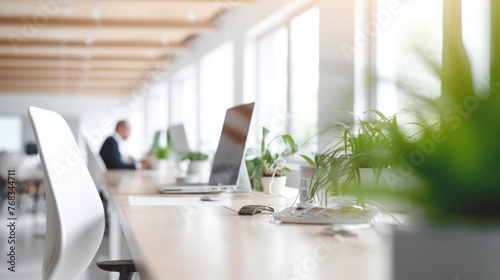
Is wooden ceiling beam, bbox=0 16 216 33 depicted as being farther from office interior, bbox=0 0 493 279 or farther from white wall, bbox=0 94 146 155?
white wall, bbox=0 94 146 155

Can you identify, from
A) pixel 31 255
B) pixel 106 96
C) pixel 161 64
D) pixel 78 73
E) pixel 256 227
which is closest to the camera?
pixel 256 227

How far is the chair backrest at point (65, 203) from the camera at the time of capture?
166 centimetres

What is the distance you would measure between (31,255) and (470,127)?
554 centimetres

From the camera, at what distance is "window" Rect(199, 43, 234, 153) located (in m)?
7.68

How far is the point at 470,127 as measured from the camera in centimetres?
57

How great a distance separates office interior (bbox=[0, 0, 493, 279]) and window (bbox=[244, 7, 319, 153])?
11 millimetres

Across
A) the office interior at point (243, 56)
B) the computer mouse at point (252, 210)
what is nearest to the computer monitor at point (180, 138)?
the office interior at point (243, 56)

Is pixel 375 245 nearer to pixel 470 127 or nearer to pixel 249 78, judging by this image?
pixel 470 127

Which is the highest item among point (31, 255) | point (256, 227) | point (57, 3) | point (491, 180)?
point (57, 3)

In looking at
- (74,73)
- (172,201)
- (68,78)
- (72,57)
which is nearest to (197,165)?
(172,201)

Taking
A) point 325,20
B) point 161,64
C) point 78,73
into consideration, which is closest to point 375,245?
point 325,20

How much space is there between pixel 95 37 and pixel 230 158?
6.33 m

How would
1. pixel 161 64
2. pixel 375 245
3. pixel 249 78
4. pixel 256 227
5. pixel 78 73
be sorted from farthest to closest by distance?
pixel 78 73 < pixel 161 64 < pixel 249 78 < pixel 256 227 < pixel 375 245

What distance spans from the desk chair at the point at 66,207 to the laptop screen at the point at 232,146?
35.0 inches
